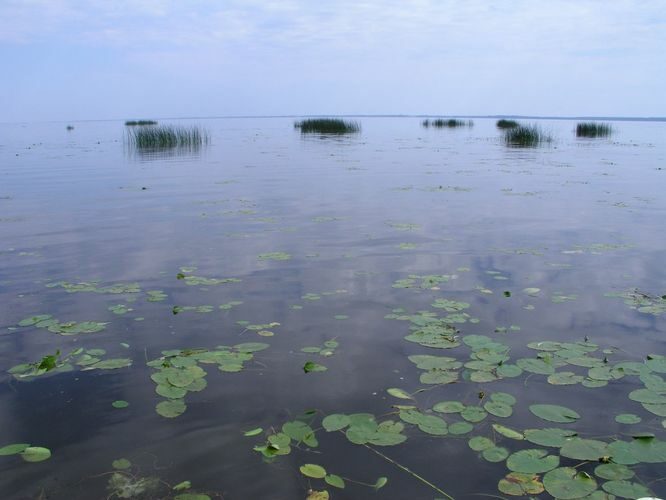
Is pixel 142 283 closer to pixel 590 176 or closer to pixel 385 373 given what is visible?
pixel 385 373

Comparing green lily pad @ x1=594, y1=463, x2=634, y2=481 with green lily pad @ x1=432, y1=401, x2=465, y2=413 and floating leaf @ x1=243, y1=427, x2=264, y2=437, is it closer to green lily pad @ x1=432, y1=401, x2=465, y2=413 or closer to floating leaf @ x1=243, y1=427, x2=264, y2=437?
green lily pad @ x1=432, y1=401, x2=465, y2=413

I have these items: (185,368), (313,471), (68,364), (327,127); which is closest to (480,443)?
(313,471)

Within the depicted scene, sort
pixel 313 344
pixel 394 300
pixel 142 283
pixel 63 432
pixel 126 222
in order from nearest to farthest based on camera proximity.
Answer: pixel 63 432 < pixel 313 344 < pixel 394 300 < pixel 142 283 < pixel 126 222

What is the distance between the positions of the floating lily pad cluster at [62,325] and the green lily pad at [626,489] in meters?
3.79

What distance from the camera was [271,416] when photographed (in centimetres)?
319

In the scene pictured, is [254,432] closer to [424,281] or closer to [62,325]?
[62,325]

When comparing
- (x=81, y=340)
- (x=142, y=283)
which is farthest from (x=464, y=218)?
(x=81, y=340)

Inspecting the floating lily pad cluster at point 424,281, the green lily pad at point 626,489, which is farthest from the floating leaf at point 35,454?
the floating lily pad cluster at point 424,281

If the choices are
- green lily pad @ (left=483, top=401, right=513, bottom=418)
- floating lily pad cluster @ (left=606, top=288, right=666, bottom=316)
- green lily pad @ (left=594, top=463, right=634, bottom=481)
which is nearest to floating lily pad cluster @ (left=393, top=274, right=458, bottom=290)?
floating lily pad cluster @ (left=606, top=288, right=666, bottom=316)

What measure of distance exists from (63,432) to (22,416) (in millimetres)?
361

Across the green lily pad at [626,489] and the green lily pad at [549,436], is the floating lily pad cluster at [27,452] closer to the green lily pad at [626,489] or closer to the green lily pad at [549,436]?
the green lily pad at [549,436]

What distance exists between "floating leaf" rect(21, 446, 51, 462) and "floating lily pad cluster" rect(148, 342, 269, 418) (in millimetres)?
626

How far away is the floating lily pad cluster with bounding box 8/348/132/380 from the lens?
3.73 m

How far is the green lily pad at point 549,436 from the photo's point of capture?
9.37 feet
